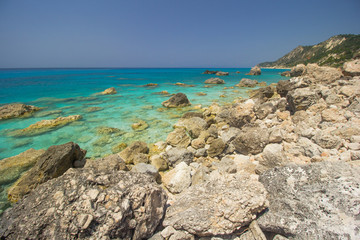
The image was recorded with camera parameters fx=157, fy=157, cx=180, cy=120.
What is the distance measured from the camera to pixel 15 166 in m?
5.77

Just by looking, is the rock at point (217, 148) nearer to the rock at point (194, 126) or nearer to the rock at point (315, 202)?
the rock at point (194, 126)

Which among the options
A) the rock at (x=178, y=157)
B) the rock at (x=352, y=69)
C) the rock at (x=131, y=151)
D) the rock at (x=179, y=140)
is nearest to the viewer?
the rock at (x=178, y=157)

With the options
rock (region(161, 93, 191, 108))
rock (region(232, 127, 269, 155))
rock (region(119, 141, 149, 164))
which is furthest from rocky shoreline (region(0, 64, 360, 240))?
rock (region(161, 93, 191, 108))

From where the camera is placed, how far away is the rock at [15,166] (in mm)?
5416

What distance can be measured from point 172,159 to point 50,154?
4019 mm

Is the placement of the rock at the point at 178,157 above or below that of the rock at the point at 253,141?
below

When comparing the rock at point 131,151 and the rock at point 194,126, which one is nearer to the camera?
the rock at point 131,151

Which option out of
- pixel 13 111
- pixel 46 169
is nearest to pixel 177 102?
pixel 46 169

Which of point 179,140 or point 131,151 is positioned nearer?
point 131,151

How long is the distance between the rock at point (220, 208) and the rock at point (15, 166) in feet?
19.9

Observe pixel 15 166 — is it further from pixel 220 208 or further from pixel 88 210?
pixel 220 208

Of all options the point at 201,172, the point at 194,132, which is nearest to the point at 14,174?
the point at 201,172

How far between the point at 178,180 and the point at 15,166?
6128 millimetres

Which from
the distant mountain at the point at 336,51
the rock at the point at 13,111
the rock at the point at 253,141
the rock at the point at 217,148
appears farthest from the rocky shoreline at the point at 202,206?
the distant mountain at the point at 336,51
